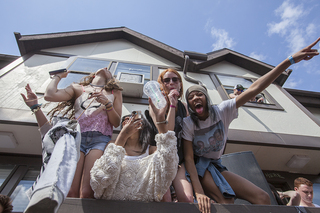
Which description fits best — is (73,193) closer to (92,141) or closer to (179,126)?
(92,141)

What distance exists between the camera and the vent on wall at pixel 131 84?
3.97 metres

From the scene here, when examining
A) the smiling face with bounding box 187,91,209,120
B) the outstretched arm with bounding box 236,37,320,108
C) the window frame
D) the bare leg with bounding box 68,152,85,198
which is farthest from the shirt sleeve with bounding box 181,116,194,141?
the window frame

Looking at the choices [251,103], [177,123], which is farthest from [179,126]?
[251,103]

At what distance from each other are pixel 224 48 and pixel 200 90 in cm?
635

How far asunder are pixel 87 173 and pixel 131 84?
8.36 ft

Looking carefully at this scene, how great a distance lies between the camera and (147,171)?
1604 millimetres

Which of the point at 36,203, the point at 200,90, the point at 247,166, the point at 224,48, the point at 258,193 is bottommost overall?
the point at 36,203

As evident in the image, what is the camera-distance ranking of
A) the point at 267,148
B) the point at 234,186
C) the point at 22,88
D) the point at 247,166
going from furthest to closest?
the point at 22,88, the point at 267,148, the point at 247,166, the point at 234,186

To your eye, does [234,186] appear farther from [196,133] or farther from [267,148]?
[267,148]

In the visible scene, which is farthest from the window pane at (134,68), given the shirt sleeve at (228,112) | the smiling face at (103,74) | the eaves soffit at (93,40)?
the shirt sleeve at (228,112)

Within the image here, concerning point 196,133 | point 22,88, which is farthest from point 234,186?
point 22,88

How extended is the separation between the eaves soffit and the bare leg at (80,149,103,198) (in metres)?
4.96

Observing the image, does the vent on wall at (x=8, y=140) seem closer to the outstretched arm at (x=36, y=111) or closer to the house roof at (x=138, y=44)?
the outstretched arm at (x=36, y=111)

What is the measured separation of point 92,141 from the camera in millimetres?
2021
